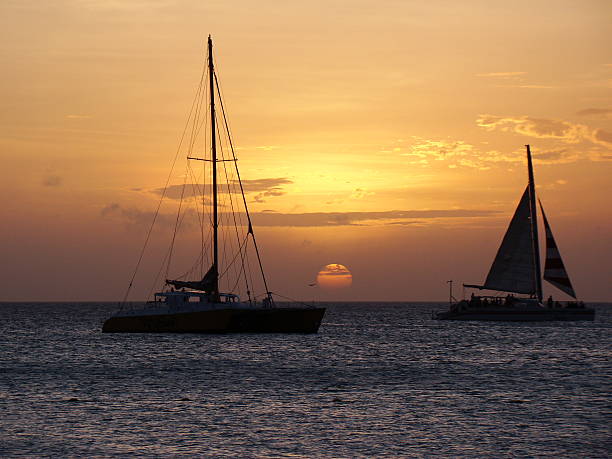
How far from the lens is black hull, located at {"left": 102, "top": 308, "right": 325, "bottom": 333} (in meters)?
77.3

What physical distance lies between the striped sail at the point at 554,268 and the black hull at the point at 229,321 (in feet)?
159

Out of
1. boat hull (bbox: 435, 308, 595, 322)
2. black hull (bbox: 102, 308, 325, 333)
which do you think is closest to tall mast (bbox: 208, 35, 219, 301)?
black hull (bbox: 102, 308, 325, 333)

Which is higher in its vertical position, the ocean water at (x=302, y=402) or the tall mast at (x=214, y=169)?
the tall mast at (x=214, y=169)

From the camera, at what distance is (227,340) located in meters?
87.1

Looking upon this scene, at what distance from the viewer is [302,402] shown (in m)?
43.0

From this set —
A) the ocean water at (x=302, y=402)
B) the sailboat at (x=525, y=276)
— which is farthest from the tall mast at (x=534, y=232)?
the ocean water at (x=302, y=402)

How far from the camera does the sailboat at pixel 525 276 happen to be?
11588 cm

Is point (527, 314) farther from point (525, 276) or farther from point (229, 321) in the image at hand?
point (229, 321)

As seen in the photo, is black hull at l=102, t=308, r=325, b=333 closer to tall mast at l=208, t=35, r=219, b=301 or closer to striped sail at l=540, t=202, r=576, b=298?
tall mast at l=208, t=35, r=219, b=301

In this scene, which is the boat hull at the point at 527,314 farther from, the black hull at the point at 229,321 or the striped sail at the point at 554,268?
the black hull at the point at 229,321

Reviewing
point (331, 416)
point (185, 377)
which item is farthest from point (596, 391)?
point (185, 377)

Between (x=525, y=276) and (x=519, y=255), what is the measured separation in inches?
114

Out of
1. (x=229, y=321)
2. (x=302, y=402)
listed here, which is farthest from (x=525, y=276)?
(x=302, y=402)

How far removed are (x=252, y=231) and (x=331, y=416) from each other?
41.2 meters
